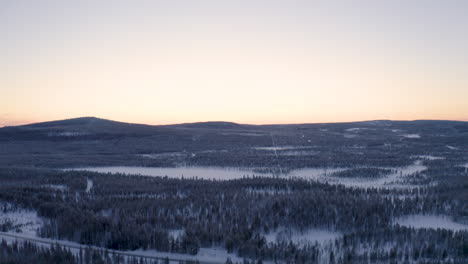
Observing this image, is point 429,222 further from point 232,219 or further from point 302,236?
point 232,219

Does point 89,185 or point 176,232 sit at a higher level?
point 89,185

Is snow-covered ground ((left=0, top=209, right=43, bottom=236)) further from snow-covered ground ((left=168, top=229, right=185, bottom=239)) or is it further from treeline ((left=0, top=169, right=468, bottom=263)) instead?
snow-covered ground ((left=168, top=229, right=185, bottom=239))

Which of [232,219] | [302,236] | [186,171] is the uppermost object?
[232,219]

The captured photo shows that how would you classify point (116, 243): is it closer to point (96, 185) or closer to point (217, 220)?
point (217, 220)

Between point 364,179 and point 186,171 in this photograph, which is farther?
point 186,171

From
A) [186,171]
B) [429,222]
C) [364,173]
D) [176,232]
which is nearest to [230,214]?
[176,232]

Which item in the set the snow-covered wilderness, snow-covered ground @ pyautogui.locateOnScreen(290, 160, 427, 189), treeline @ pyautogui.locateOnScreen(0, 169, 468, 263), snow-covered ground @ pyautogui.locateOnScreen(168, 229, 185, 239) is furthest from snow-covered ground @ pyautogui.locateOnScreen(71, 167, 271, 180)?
snow-covered ground @ pyautogui.locateOnScreen(168, 229, 185, 239)

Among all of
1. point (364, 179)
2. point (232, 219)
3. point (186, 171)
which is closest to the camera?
point (232, 219)

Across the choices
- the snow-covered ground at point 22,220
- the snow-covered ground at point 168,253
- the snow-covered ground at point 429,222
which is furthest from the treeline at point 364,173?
the snow-covered ground at point 22,220
